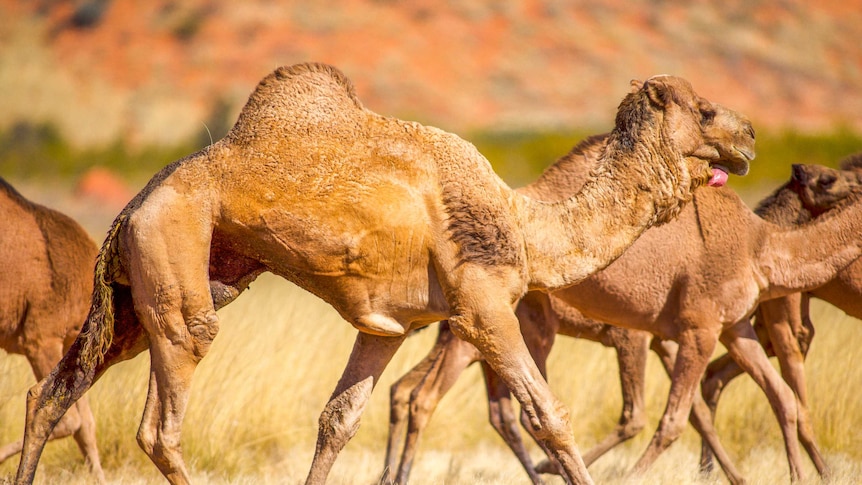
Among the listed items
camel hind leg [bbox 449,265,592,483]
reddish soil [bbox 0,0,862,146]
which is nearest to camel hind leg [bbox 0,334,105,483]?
camel hind leg [bbox 449,265,592,483]

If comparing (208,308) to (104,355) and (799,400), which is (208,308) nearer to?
(104,355)

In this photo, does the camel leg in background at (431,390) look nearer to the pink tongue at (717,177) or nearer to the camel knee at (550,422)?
the camel knee at (550,422)

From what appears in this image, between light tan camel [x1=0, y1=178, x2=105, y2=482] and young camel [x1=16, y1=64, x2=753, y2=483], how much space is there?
1568 millimetres

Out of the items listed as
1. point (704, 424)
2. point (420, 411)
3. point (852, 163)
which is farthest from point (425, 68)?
point (420, 411)

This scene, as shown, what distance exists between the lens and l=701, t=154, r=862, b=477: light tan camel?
885 centimetres

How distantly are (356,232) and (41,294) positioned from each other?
9.76 ft

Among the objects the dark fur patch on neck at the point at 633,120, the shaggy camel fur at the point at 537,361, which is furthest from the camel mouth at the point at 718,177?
the shaggy camel fur at the point at 537,361

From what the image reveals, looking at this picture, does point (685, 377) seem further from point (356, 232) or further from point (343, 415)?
point (356, 232)

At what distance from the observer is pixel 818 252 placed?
8227mm

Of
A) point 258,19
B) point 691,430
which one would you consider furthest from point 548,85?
point 691,430

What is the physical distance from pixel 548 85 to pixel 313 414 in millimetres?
42996

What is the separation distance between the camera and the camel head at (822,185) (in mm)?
8828

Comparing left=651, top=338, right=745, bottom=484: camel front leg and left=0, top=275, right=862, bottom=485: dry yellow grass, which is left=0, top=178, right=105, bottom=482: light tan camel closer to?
left=0, top=275, right=862, bottom=485: dry yellow grass

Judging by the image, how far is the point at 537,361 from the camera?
28.6 ft
